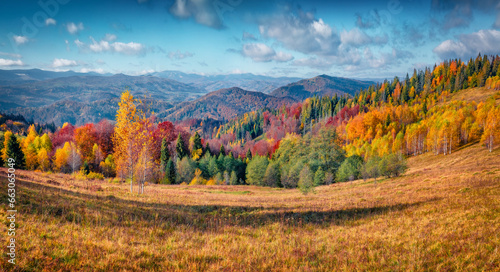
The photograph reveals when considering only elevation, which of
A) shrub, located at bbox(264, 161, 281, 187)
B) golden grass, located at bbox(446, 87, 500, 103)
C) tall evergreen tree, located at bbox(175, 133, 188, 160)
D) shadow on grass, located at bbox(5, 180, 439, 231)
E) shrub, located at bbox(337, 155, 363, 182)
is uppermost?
golden grass, located at bbox(446, 87, 500, 103)

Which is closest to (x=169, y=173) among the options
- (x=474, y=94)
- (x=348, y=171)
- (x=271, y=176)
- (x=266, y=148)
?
(x=271, y=176)

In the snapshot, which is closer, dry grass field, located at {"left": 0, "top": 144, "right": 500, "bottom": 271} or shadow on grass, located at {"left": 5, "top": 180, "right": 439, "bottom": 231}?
dry grass field, located at {"left": 0, "top": 144, "right": 500, "bottom": 271}

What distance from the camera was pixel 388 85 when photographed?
17000cm

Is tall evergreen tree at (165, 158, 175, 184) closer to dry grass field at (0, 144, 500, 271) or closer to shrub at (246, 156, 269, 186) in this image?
shrub at (246, 156, 269, 186)

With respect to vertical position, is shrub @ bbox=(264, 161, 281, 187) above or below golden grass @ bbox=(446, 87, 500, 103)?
below

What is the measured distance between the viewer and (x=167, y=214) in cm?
1231

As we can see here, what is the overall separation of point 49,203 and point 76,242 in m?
5.52

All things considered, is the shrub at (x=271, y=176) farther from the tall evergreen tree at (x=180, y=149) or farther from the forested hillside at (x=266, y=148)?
the tall evergreen tree at (x=180, y=149)

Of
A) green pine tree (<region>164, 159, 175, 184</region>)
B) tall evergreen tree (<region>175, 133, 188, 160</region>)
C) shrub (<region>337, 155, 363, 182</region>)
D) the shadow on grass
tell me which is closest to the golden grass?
shrub (<region>337, 155, 363, 182</region>)

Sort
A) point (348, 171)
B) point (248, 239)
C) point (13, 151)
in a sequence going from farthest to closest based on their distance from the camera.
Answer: point (348, 171) < point (13, 151) < point (248, 239)

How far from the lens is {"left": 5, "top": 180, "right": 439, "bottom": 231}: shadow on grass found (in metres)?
9.71

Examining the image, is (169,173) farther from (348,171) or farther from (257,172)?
(348,171)

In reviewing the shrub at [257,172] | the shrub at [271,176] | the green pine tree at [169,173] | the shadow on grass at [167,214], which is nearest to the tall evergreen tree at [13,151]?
the green pine tree at [169,173]

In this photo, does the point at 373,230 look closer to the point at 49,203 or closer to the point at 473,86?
the point at 49,203
